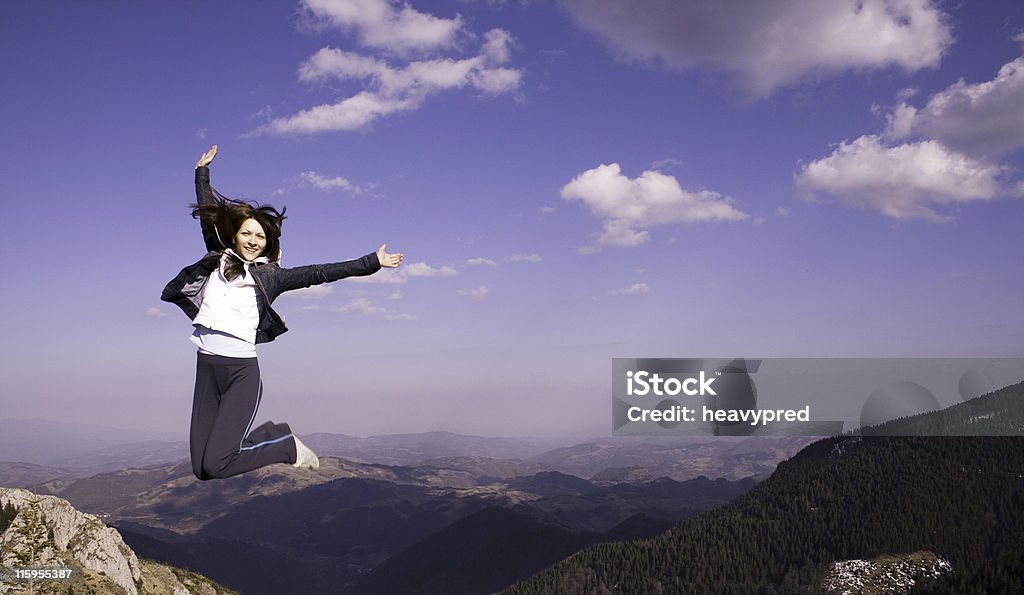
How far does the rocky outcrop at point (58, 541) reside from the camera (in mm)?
80688

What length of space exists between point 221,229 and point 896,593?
232 m

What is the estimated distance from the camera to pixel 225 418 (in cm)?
937

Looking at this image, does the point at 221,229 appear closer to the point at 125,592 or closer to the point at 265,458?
the point at 265,458

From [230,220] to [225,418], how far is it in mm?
2884

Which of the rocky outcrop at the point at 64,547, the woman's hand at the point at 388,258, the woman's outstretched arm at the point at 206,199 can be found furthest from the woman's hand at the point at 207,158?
the rocky outcrop at the point at 64,547

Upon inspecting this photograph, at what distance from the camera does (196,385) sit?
376 inches

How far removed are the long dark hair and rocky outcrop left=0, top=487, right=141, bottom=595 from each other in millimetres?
93203

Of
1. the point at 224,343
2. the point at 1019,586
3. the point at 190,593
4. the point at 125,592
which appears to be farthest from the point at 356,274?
the point at 1019,586

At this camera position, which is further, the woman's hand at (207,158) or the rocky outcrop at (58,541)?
the rocky outcrop at (58,541)

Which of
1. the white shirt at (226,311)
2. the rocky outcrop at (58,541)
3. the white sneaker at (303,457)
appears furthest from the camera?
the rocky outcrop at (58,541)

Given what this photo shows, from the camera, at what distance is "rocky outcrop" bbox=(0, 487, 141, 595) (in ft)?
265

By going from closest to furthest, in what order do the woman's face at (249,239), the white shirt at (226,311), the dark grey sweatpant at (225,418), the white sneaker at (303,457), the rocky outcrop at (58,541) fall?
the dark grey sweatpant at (225,418)
the white shirt at (226,311)
the woman's face at (249,239)
the white sneaker at (303,457)
the rocky outcrop at (58,541)

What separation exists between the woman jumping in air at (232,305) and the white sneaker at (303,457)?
1.74ft

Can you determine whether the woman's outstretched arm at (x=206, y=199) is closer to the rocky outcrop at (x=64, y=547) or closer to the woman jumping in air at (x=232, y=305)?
the woman jumping in air at (x=232, y=305)
